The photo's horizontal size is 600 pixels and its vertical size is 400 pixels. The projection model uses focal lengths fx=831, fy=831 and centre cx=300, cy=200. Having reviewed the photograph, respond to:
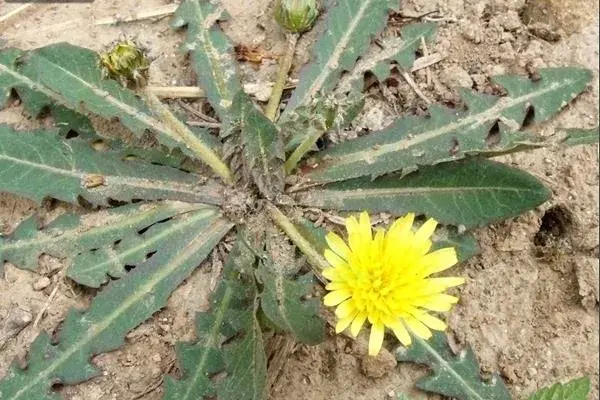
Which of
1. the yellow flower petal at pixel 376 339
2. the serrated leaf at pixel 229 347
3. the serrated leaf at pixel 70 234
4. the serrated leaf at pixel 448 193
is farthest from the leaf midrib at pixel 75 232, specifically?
the yellow flower petal at pixel 376 339

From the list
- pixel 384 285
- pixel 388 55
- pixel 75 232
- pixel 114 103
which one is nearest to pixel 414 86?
pixel 388 55

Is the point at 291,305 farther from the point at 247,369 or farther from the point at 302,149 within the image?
the point at 302,149

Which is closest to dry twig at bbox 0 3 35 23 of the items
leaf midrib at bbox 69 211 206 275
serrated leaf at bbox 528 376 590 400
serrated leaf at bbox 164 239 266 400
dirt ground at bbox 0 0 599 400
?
dirt ground at bbox 0 0 599 400

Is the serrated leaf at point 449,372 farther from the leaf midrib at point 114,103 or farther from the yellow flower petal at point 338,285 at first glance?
the leaf midrib at point 114,103

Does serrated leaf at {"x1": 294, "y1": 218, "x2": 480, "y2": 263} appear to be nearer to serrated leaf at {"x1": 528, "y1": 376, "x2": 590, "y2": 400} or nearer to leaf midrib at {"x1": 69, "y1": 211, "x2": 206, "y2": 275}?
leaf midrib at {"x1": 69, "y1": 211, "x2": 206, "y2": 275}

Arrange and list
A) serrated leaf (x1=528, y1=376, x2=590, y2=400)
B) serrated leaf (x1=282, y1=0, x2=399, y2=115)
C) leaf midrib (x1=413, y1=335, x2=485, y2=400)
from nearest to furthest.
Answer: serrated leaf (x1=528, y1=376, x2=590, y2=400) < leaf midrib (x1=413, y1=335, x2=485, y2=400) < serrated leaf (x1=282, y1=0, x2=399, y2=115)

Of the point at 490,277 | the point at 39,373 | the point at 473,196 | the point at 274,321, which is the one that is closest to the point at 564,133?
the point at 473,196
